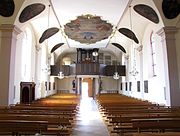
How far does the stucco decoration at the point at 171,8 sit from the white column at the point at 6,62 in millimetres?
6921

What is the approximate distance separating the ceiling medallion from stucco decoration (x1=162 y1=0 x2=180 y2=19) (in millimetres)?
5113

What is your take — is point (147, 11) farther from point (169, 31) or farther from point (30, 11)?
point (30, 11)

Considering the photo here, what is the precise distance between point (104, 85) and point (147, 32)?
49.1 feet

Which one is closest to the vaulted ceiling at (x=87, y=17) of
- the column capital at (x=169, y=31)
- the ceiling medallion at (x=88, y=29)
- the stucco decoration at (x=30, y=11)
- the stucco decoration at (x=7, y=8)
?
the ceiling medallion at (x=88, y=29)

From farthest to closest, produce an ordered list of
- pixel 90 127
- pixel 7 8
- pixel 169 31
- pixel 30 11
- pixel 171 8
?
pixel 30 11 < pixel 169 31 < pixel 171 8 < pixel 7 8 < pixel 90 127

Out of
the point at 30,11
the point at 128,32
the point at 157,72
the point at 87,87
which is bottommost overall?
the point at 87,87

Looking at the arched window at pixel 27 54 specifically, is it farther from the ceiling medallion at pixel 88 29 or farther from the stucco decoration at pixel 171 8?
the stucco decoration at pixel 171 8

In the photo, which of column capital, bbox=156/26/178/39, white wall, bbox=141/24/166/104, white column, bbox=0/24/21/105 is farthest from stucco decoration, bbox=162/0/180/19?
white column, bbox=0/24/21/105

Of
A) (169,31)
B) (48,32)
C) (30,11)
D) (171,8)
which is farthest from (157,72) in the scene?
(48,32)

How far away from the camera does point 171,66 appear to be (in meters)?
10.0

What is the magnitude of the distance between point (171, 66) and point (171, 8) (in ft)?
8.70

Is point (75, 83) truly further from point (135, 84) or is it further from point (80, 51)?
point (135, 84)

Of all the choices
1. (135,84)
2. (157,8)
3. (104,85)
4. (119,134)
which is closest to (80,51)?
(104,85)

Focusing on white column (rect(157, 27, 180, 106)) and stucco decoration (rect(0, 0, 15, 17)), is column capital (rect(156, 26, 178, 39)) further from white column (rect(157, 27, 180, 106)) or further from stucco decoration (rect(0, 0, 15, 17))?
stucco decoration (rect(0, 0, 15, 17))
